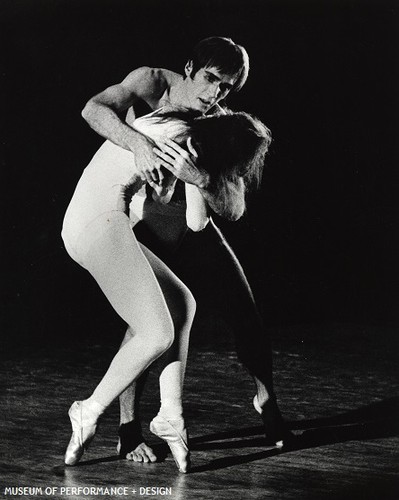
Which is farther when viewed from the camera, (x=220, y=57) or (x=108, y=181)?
(x=220, y=57)

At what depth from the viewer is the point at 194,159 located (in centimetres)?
326

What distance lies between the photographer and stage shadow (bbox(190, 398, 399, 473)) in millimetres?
3271

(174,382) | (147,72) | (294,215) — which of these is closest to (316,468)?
(174,382)

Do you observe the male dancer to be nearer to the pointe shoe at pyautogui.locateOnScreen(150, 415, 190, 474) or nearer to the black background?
the pointe shoe at pyautogui.locateOnScreen(150, 415, 190, 474)

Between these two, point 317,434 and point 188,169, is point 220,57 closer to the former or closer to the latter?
point 188,169

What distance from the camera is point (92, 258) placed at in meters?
3.16

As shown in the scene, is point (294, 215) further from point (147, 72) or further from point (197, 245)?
point (147, 72)

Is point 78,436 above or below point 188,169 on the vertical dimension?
below

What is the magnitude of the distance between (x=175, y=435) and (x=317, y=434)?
28.1 inches

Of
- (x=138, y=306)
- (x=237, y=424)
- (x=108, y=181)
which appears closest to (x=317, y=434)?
(x=237, y=424)

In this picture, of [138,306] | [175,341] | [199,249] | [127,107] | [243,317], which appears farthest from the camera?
[199,249]

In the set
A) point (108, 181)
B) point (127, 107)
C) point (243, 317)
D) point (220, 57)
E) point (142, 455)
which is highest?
point (220, 57)

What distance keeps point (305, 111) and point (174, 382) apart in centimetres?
246

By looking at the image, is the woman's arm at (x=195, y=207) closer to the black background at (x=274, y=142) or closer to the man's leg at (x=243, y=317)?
the man's leg at (x=243, y=317)
